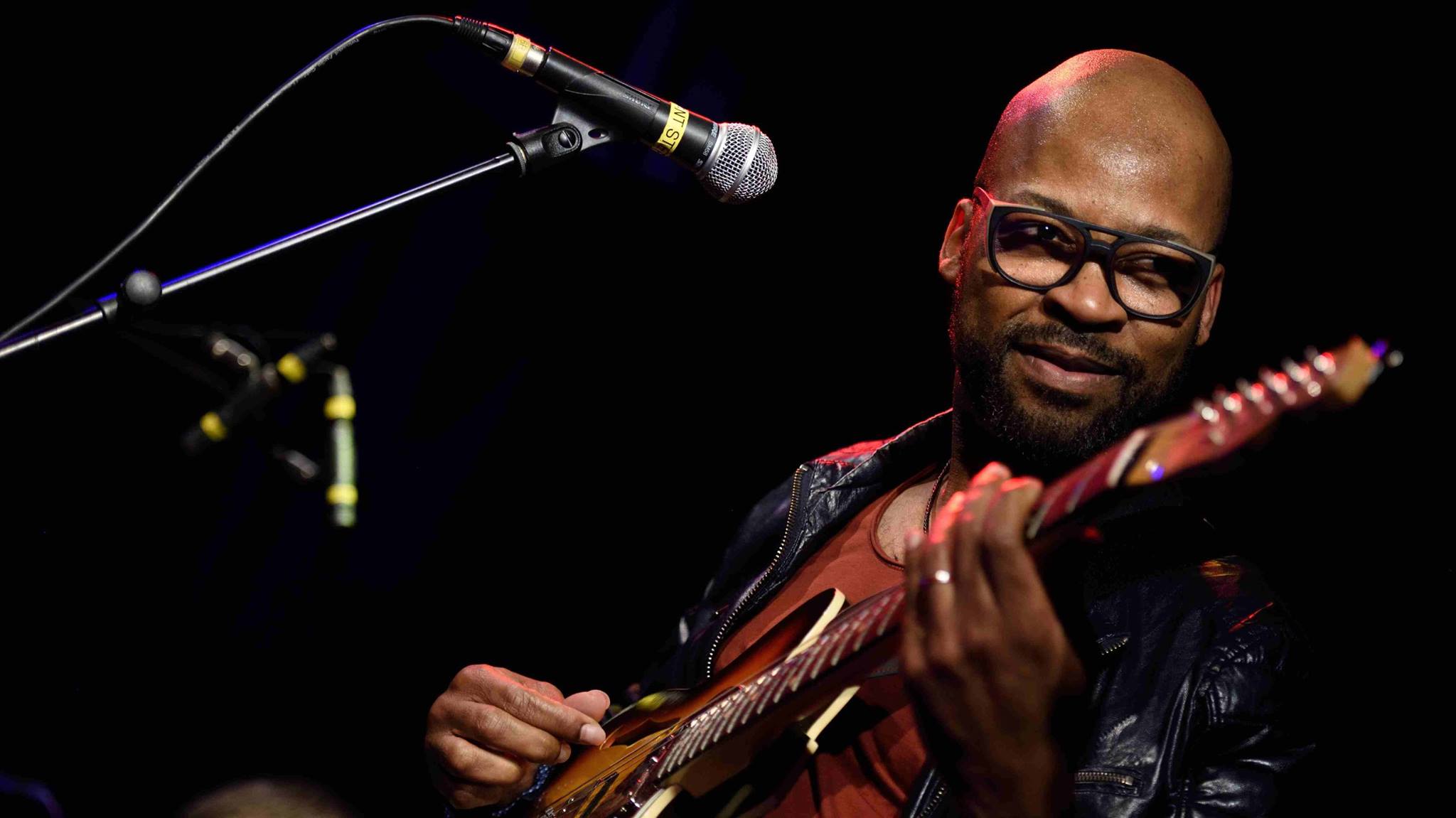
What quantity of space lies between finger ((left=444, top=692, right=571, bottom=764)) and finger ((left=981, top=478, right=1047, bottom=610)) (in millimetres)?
1297

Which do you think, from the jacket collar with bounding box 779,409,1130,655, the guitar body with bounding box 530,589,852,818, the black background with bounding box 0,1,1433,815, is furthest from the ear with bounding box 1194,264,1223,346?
the guitar body with bounding box 530,589,852,818

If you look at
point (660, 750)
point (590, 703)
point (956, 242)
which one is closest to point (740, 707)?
point (660, 750)

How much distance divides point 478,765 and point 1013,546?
149 centimetres

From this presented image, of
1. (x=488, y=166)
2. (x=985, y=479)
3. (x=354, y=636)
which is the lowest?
(x=354, y=636)

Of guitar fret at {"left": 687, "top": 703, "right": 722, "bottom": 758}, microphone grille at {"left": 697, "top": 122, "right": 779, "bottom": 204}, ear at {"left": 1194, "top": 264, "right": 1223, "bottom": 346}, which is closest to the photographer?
guitar fret at {"left": 687, "top": 703, "right": 722, "bottom": 758}

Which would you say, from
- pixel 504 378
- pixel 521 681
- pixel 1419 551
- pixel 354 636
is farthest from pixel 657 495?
pixel 1419 551

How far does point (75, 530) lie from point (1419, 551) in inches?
166

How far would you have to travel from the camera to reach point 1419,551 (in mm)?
2070

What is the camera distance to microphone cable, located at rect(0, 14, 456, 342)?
1521 mm

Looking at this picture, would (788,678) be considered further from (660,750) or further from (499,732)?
(499,732)

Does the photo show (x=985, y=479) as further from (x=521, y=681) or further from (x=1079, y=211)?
(x=521, y=681)

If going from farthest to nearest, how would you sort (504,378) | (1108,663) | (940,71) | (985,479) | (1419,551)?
(504,378) → (940,71) → (1419,551) → (1108,663) → (985,479)

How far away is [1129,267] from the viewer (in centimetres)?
206

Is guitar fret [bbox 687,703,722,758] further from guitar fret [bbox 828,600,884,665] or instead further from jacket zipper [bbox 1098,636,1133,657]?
jacket zipper [bbox 1098,636,1133,657]
